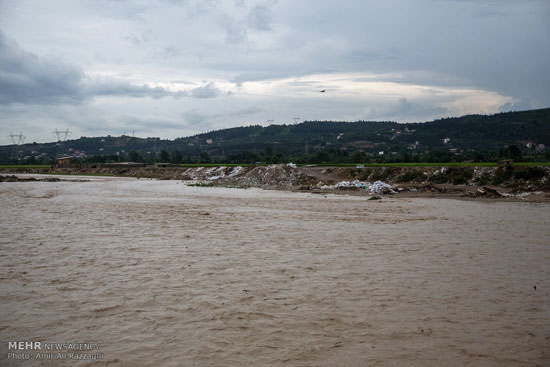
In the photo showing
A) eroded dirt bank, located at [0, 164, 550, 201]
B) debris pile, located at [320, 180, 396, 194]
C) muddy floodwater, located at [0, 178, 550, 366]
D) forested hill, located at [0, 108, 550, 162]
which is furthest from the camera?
forested hill, located at [0, 108, 550, 162]

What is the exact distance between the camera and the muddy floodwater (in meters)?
5.36

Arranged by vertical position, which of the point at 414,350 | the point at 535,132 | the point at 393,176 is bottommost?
the point at 414,350

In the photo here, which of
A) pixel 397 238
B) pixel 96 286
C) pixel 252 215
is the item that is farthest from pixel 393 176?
pixel 96 286

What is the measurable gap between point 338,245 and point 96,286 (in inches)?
287

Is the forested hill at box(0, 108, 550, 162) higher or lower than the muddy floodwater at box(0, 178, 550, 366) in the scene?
higher

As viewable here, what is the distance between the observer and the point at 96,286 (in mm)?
8086

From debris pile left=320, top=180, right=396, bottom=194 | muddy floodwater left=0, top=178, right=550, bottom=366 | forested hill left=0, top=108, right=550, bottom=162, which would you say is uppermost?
forested hill left=0, top=108, right=550, bottom=162

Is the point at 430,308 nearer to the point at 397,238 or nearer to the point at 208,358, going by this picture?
the point at 208,358

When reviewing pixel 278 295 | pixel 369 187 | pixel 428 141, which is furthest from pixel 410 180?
pixel 428 141

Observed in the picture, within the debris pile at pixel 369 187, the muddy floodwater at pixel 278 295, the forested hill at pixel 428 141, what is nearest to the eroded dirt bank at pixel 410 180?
the debris pile at pixel 369 187

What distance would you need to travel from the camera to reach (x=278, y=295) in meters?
7.62

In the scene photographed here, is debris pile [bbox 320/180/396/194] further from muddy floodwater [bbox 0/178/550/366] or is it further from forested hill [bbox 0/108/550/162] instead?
forested hill [bbox 0/108/550/162]

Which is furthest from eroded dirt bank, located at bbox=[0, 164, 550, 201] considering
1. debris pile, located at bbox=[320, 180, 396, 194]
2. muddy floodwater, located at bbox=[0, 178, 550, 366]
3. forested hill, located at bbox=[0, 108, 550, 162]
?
forested hill, located at bbox=[0, 108, 550, 162]

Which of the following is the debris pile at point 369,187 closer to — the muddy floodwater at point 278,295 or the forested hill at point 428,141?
the muddy floodwater at point 278,295
